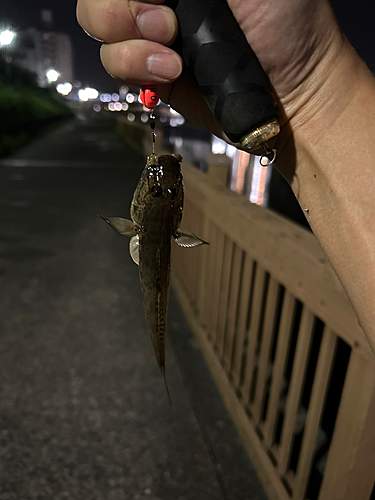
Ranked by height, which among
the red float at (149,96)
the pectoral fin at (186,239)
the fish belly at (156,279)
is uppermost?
the red float at (149,96)

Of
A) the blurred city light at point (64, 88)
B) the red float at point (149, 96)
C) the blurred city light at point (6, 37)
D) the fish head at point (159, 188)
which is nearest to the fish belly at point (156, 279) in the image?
the fish head at point (159, 188)

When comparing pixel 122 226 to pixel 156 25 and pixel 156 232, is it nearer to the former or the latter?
pixel 156 232

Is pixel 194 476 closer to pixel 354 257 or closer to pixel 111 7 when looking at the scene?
pixel 354 257

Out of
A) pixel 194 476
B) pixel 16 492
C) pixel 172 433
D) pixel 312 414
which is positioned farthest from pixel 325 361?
pixel 16 492

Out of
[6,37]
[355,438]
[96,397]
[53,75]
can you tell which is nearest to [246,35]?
[355,438]

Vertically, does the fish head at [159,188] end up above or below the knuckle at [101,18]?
below

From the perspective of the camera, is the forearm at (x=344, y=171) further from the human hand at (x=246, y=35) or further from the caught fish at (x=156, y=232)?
the caught fish at (x=156, y=232)

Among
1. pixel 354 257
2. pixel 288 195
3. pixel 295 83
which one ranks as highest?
pixel 295 83
